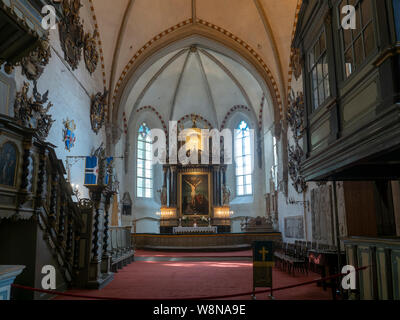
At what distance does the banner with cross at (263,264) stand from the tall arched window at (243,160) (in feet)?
50.6

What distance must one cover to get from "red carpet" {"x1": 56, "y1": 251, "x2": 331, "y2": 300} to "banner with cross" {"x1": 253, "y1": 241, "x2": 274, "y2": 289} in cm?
33

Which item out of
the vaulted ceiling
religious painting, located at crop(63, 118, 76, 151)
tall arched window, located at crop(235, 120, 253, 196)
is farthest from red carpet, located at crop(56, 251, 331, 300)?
tall arched window, located at crop(235, 120, 253, 196)

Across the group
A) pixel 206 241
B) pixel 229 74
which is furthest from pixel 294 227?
pixel 229 74

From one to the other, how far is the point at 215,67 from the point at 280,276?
48.2 ft

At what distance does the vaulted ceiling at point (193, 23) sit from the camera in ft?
46.6

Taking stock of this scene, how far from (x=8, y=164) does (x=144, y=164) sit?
55.1 feet

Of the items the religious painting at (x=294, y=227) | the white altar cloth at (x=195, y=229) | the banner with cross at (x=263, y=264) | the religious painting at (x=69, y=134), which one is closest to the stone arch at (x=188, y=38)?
the religious painting at (x=294, y=227)

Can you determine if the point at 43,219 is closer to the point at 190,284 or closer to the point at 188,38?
the point at 190,284

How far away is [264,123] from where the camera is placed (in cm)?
1972

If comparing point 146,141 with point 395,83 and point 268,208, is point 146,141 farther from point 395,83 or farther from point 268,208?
point 395,83

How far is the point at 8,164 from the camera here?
4793 millimetres

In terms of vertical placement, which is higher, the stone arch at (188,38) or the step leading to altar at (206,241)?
the stone arch at (188,38)

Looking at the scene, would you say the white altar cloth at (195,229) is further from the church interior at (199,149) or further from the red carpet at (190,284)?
the red carpet at (190,284)
